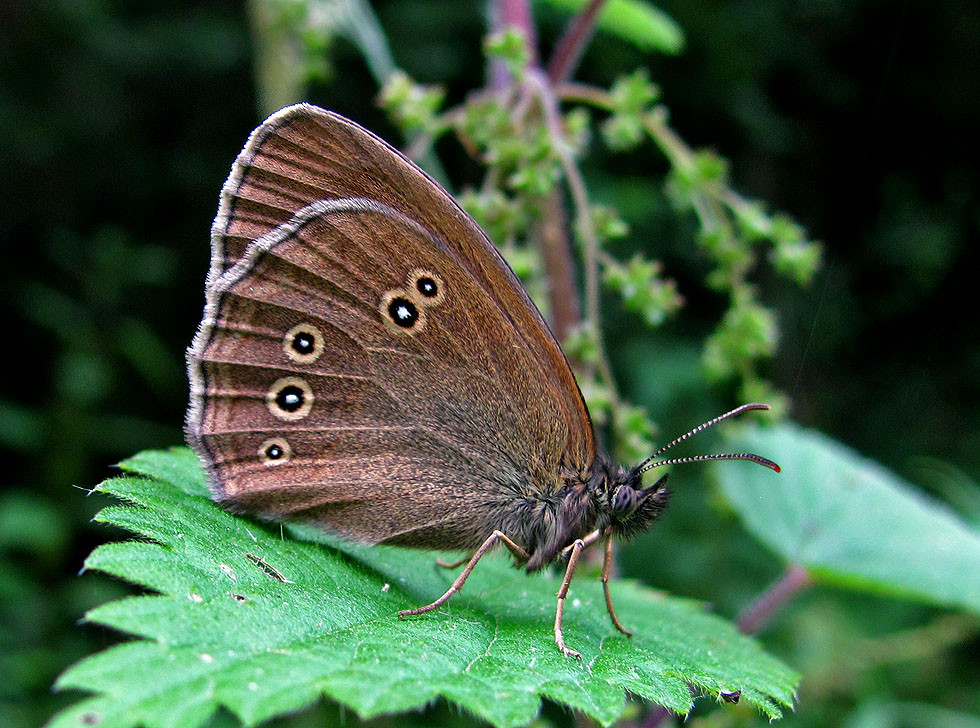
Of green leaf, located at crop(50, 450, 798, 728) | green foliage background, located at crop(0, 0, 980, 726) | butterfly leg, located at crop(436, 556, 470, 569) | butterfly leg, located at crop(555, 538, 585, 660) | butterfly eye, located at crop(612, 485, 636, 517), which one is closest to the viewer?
green leaf, located at crop(50, 450, 798, 728)

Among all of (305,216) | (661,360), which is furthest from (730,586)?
(305,216)

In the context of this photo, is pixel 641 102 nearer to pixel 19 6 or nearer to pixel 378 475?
pixel 378 475

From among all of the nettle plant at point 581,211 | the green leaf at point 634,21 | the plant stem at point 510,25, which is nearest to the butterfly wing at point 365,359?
the nettle plant at point 581,211

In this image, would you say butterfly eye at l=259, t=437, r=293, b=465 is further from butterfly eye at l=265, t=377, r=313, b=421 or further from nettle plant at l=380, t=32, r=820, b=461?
nettle plant at l=380, t=32, r=820, b=461

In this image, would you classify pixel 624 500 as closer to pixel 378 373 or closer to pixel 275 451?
pixel 378 373

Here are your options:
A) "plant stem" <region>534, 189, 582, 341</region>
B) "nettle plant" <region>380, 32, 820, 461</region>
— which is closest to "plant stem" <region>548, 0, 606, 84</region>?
"nettle plant" <region>380, 32, 820, 461</region>

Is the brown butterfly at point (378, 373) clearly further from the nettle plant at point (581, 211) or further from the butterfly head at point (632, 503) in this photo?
the nettle plant at point (581, 211)

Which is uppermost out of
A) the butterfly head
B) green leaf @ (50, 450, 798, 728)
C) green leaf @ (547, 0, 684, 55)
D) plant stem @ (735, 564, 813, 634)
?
green leaf @ (547, 0, 684, 55)

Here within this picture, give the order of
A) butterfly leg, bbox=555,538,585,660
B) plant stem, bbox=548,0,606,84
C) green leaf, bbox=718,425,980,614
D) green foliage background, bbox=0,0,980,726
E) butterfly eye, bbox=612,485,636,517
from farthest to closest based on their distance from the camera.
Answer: green foliage background, bbox=0,0,980,726 < green leaf, bbox=718,425,980,614 < plant stem, bbox=548,0,606,84 < butterfly eye, bbox=612,485,636,517 < butterfly leg, bbox=555,538,585,660
